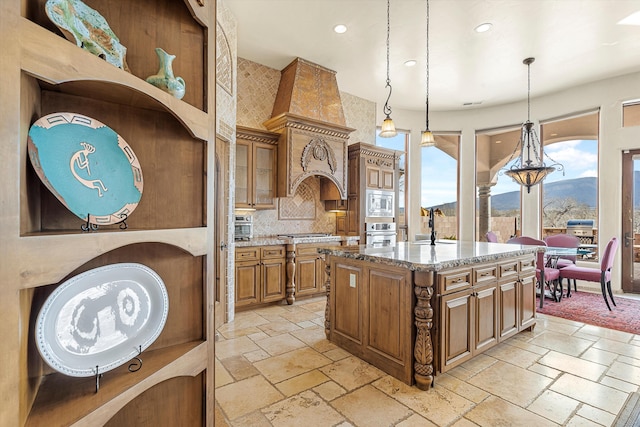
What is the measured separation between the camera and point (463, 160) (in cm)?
731

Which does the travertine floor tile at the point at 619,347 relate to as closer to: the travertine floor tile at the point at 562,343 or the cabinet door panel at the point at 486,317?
the travertine floor tile at the point at 562,343

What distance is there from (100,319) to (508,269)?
3.36 meters

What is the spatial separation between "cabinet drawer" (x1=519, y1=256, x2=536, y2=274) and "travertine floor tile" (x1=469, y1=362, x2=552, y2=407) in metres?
1.05

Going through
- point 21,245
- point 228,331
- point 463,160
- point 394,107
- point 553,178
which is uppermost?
point 394,107

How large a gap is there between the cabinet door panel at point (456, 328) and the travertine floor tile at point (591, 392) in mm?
683

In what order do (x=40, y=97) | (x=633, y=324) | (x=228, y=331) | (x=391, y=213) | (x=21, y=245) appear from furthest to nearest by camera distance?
(x=391, y=213) → (x=633, y=324) → (x=228, y=331) → (x=40, y=97) → (x=21, y=245)

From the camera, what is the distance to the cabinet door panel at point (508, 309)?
120 inches

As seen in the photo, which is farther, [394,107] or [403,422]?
[394,107]

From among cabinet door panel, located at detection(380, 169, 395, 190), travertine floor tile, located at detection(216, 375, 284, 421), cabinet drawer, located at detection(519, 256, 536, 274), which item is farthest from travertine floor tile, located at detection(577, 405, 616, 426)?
cabinet door panel, located at detection(380, 169, 395, 190)

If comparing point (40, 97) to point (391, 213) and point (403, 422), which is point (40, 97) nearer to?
point (403, 422)

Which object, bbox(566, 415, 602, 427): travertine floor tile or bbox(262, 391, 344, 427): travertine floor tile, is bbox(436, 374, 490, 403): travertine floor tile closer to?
bbox(566, 415, 602, 427): travertine floor tile

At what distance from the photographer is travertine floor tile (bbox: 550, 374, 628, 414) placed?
2.24m

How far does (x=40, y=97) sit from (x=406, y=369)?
269 centimetres

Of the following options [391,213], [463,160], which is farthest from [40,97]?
[463,160]
